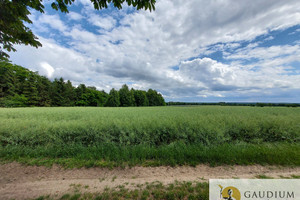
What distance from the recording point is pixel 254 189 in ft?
9.27

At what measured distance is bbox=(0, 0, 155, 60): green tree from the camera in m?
3.45

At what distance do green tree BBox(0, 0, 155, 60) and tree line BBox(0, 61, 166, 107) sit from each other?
49452mm

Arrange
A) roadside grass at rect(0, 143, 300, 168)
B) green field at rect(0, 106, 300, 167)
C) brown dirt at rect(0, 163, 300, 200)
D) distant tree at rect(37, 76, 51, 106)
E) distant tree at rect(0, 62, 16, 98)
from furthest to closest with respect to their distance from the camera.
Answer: distant tree at rect(37, 76, 51, 106), distant tree at rect(0, 62, 16, 98), green field at rect(0, 106, 300, 167), roadside grass at rect(0, 143, 300, 168), brown dirt at rect(0, 163, 300, 200)

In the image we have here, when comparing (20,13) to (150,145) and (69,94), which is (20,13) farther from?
(69,94)

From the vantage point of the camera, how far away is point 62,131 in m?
5.80

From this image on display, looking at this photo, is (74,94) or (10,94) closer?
(10,94)

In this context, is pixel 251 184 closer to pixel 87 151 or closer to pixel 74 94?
pixel 87 151

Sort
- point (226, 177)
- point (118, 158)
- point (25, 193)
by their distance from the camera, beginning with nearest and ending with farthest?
point (25, 193)
point (226, 177)
point (118, 158)

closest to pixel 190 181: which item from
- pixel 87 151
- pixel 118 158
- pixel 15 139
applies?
pixel 118 158

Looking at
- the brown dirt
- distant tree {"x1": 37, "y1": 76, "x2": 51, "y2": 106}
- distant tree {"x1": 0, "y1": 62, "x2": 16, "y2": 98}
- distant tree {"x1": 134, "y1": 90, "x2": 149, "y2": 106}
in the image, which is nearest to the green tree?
the brown dirt

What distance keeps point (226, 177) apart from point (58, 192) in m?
4.77

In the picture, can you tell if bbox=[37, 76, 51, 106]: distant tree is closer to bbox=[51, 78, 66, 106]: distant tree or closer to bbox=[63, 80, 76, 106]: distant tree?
bbox=[51, 78, 66, 106]: distant tree

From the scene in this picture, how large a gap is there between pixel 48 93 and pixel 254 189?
61.8 meters

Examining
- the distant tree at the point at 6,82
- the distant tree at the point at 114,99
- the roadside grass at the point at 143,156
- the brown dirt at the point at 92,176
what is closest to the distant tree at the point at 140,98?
the distant tree at the point at 114,99
